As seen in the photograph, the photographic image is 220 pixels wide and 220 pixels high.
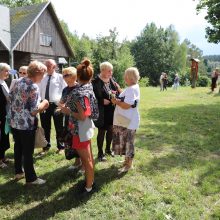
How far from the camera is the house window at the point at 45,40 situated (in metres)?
28.3

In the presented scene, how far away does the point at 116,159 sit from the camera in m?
6.84

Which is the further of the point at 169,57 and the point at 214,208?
the point at 169,57

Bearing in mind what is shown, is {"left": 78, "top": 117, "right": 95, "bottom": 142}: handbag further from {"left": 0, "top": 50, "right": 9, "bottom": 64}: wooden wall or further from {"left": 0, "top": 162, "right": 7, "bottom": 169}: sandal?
{"left": 0, "top": 50, "right": 9, "bottom": 64}: wooden wall

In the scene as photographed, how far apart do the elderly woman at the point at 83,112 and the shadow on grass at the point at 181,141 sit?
1745mm

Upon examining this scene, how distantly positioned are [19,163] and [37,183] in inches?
18.9

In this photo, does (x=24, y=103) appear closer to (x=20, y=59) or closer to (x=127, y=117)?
(x=127, y=117)

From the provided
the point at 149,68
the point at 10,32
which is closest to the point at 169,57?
the point at 149,68

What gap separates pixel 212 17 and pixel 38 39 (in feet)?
50.5

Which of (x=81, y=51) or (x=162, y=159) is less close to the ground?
(x=81, y=51)

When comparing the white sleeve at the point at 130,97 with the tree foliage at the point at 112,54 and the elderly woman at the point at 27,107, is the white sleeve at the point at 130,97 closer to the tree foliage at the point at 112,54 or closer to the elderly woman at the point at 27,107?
the elderly woman at the point at 27,107

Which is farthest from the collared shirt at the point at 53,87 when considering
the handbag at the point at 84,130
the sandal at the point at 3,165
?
the handbag at the point at 84,130

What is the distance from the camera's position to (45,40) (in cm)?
2886

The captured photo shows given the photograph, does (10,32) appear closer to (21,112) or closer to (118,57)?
(118,57)

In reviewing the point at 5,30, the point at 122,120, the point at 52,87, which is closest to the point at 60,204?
the point at 122,120
